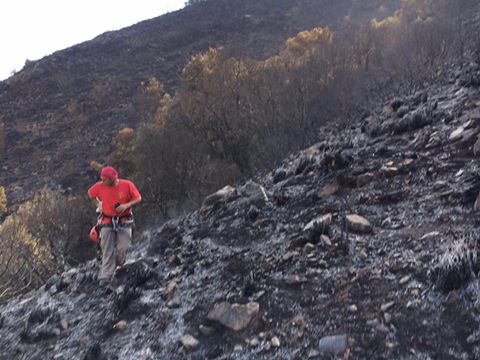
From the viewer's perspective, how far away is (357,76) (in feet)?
58.2

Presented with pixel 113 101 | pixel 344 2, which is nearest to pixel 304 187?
pixel 113 101

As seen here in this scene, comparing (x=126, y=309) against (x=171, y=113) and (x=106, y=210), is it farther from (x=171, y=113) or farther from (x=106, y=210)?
(x=171, y=113)

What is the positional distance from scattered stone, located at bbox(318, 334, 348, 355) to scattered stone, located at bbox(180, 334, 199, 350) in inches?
44.6

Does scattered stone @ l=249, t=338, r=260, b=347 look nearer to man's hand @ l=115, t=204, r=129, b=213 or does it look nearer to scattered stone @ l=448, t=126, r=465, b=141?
man's hand @ l=115, t=204, r=129, b=213

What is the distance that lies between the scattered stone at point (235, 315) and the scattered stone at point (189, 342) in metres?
0.26

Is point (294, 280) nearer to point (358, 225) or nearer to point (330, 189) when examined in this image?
point (358, 225)

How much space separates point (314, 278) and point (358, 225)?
0.92 metres

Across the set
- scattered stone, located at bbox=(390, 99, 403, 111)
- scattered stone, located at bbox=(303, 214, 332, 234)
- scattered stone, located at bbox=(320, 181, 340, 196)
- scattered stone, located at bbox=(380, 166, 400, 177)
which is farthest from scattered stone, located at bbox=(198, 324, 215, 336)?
scattered stone, located at bbox=(390, 99, 403, 111)

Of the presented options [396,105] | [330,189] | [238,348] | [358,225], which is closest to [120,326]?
[238,348]

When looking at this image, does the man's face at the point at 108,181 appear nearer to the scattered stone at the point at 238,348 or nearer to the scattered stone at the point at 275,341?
the scattered stone at the point at 238,348

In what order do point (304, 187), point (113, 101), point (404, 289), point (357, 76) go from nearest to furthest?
point (404, 289) < point (304, 187) < point (357, 76) < point (113, 101)

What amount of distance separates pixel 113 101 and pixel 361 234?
44.0 m

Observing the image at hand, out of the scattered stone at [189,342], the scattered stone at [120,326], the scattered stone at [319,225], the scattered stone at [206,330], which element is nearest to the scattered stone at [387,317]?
the scattered stone at [206,330]

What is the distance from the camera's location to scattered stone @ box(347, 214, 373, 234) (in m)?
5.27
